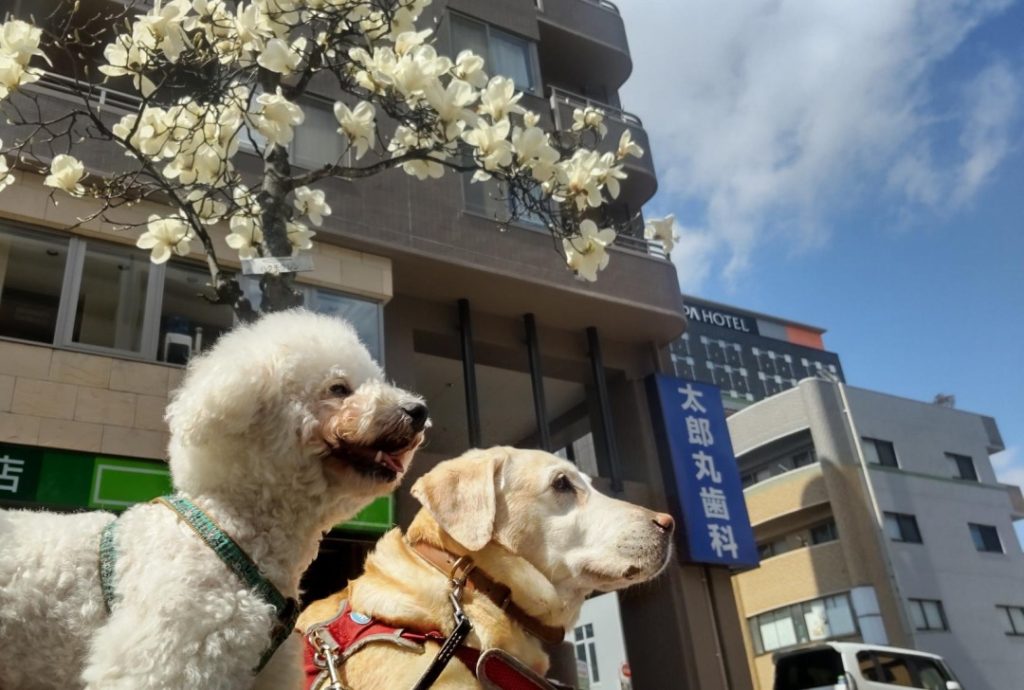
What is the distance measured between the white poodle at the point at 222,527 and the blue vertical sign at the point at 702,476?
1182 cm

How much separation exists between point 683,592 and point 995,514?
2757 centimetres

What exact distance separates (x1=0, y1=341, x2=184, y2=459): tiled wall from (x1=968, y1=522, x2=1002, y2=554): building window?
33.5m

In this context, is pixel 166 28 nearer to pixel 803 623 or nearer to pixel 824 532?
pixel 803 623

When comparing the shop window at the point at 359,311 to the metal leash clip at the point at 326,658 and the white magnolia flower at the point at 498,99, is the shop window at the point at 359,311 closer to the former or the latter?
the white magnolia flower at the point at 498,99

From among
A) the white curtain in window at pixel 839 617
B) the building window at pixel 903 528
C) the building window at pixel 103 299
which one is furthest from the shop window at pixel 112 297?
the building window at pixel 903 528

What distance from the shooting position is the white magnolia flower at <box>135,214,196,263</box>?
438 cm

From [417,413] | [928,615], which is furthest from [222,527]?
[928,615]

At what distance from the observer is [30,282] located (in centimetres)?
906

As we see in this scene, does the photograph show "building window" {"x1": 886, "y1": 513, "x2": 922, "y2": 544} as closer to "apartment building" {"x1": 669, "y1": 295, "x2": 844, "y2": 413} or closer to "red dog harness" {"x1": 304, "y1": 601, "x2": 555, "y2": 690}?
"red dog harness" {"x1": 304, "y1": 601, "x2": 555, "y2": 690}

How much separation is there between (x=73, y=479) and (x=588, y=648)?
85.7 feet

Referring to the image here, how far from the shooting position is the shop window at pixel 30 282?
8.80 m

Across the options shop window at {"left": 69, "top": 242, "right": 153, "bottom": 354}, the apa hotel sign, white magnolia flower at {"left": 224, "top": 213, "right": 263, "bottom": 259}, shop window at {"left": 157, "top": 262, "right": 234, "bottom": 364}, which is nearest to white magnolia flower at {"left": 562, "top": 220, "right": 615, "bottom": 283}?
white magnolia flower at {"left": 224, "top": 213, "right": 263, "bottom": 259}

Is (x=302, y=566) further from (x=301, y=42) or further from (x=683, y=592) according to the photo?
(x=683, y=592)

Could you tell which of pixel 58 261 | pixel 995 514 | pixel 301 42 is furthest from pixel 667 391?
pixel 995 514
